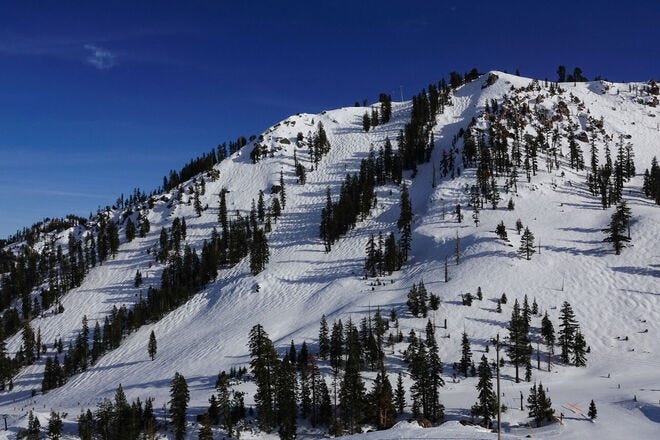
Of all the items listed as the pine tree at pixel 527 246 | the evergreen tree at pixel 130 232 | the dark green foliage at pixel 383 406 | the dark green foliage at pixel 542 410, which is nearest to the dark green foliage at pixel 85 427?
the dark green foliage at pixel 383 406

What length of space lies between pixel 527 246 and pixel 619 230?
22.4m

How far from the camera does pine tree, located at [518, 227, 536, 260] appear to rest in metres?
94.6

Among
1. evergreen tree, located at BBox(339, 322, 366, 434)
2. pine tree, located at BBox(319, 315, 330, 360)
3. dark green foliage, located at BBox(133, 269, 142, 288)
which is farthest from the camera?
dark green foliage, located at BBox(133, 269, 142, 288)

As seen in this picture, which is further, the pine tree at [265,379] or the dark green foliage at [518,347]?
the dark green foliage at [518,347]

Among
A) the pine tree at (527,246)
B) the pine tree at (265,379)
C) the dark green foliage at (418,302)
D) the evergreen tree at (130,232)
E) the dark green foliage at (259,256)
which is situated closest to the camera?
the pine tree at (265,379)

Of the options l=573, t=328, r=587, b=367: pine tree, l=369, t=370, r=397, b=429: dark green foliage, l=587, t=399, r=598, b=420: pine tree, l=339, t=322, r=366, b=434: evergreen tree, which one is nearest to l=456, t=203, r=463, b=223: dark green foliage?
l=573, t=328, r=587, b=367: pine tree

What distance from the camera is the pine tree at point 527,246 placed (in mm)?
94562

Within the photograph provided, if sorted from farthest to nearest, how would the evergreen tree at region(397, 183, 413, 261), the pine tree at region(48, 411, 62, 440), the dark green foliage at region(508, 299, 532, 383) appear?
the evergreen tree at region(397, 183, 413, 261)
the dark green foliage at region(508, 299, 532, 383)
the pine tree at region(48, 411, 62, 440)

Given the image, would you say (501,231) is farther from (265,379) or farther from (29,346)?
(29,346)

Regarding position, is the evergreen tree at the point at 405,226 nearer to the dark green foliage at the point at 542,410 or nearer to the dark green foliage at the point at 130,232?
the dark green foliage at the point at 542,410

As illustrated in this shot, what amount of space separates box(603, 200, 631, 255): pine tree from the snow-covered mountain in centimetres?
174

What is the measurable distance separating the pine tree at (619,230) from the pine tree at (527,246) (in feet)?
56.7

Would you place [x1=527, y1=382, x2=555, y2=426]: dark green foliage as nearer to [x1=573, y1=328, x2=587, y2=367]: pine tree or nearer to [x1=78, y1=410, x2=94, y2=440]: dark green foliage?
[x1=573, y1=328, x2=587, y2=367]: pine tree

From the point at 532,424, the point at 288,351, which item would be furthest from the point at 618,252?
the point at 288,351
